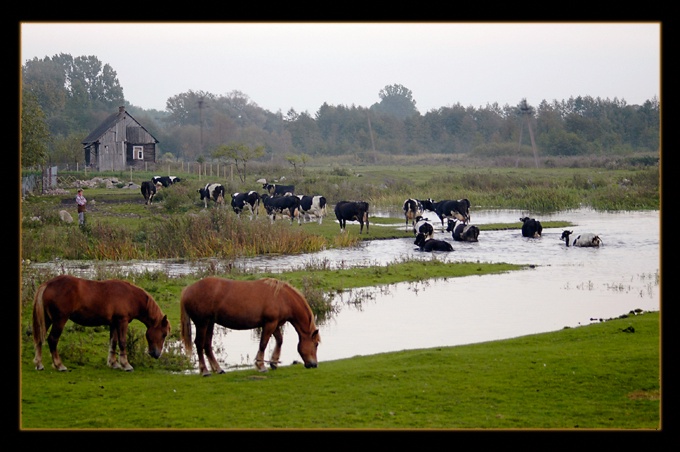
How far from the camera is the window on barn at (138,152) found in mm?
45147

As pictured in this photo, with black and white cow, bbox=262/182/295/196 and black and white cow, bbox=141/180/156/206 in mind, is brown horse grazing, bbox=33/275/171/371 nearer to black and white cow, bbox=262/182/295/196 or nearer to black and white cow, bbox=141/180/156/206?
black and white cow, bbox=141/180/156/206

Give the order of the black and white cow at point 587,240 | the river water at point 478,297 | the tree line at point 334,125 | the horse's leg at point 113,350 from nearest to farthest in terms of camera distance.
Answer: the horse's leg at point 113,350, the river water at point 478,297, the black and white cow at point 587,240, the tree line at point 334,125

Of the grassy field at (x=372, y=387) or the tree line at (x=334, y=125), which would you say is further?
the tree line at (x=334, y=125)

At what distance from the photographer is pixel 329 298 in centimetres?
1590

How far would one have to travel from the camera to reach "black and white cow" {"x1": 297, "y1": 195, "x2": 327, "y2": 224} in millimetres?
32094

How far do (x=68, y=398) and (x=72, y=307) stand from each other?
1.28 meters

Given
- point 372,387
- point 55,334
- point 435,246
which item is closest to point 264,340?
point 372,387

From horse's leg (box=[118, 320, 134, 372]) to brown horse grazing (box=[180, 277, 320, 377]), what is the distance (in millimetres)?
836

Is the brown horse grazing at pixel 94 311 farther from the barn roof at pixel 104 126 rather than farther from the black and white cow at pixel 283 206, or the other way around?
the barn roof at pixel 104 126

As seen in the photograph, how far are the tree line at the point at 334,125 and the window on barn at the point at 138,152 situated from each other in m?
2.30

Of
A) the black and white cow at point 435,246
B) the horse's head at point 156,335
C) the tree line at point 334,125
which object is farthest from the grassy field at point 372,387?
the tree line at point 334,125

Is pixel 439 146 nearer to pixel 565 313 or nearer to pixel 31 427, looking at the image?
pixel 565 313

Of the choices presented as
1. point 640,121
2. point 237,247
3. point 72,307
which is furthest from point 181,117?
point 72,307

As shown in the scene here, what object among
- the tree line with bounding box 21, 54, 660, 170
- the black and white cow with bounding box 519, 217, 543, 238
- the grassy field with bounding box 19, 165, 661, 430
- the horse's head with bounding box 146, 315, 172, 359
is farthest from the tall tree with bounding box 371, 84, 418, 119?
the horse's head with bounding box 146, 315, 172, 359
